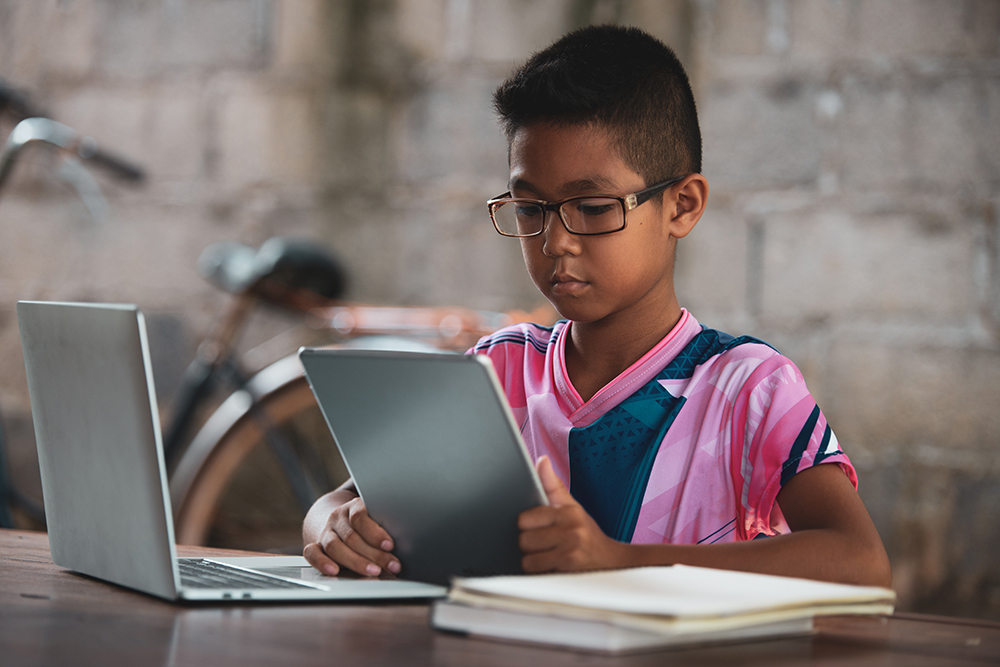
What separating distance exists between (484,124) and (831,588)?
1854 mm

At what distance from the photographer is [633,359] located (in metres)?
1.14

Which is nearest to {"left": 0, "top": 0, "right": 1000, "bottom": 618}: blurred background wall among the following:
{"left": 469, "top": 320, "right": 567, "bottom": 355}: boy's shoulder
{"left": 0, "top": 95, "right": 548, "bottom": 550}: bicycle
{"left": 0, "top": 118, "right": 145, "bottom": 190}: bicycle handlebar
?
{"left": 0, "top": 95, "right": 548, "bottom": 550}: bicycle

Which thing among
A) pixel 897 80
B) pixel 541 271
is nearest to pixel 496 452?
pixel 541 271

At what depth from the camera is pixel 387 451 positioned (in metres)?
0.79

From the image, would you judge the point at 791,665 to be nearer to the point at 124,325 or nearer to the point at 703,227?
the point at 124,325

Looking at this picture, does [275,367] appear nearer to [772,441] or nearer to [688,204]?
[688,204]

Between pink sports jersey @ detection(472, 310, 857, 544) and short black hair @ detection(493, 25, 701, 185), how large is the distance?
0.20 meters

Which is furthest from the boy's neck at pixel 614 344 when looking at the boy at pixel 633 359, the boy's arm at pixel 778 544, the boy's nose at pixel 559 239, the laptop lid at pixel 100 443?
the laptop lid at pixel 100 443

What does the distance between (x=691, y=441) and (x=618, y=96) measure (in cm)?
37

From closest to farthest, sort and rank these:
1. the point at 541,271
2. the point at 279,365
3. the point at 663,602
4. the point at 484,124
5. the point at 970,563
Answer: the point at 663,602 < the point at 541,271 < the point at 970,563 < the point at 279,365 < the point at 484,124

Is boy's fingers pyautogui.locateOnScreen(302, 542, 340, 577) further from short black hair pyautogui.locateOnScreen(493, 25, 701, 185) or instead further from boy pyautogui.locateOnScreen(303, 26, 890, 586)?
short black hair pyautogui.locateOnScreen(493, 25, 701, 185)

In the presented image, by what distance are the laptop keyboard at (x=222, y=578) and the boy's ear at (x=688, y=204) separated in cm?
57

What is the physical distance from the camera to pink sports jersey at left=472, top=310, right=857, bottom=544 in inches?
38.6

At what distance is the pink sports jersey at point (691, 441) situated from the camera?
980 millimetres
